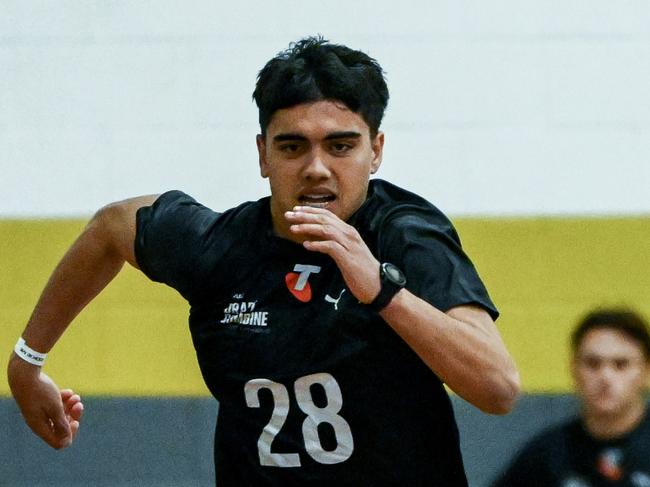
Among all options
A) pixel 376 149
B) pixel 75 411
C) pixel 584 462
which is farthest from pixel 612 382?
pixel 75 411

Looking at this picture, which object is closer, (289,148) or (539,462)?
(289,148)

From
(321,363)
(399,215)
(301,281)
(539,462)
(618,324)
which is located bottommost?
(539,462)

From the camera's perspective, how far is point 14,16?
306 cm

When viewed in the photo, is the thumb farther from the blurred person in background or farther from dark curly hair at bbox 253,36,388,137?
the blurred person in background

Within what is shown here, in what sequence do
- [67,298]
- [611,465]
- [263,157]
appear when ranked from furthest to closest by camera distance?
[611,465] → [67,298] → [263,157]

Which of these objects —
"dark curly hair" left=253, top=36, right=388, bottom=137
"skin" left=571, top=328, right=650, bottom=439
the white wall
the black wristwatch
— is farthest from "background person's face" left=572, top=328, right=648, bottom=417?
the black wristwatch

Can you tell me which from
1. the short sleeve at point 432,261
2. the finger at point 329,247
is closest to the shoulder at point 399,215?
the short sleeve at point 432,261

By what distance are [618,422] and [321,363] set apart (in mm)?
807

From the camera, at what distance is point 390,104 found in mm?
2980

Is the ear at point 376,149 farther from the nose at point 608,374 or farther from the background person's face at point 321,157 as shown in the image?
the nose at point 608,374

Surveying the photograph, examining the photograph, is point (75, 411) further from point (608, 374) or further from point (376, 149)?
point (608, 374)

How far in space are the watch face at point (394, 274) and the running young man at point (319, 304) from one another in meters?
0.08

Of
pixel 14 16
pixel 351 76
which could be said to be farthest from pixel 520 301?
pixel 14 16

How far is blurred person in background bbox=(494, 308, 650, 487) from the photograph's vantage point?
2.32 metres
